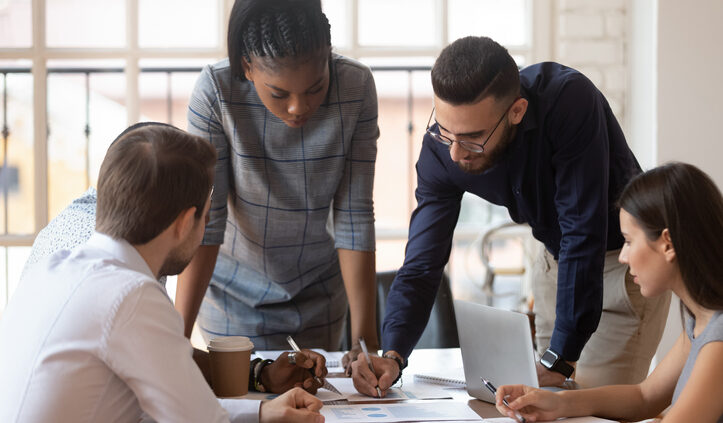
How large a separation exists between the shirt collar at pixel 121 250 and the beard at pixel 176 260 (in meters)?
0.09

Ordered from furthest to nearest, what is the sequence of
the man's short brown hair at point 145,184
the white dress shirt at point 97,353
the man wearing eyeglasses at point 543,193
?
the man wearing eyeglasses at point 543,193
the man's short brown hair at point 145,184
the white dress shirt at point 97,353

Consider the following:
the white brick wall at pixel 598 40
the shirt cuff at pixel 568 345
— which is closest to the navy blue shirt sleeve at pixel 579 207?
the shirt cuff at pixel 568 345

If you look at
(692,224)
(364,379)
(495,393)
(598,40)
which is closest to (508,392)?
(495,393)

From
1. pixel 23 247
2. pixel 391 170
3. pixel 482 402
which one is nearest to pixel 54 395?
pixel 482 402

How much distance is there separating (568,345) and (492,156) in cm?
42

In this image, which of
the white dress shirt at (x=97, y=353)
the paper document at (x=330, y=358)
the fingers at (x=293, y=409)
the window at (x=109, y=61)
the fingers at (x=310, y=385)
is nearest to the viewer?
the white dress shirt at (x=97, y=353)

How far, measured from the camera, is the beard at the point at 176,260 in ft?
4.16

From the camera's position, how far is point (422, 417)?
1371 mm

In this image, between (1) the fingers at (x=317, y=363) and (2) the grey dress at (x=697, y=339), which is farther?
(1) the fingers at (x=317, y=363)

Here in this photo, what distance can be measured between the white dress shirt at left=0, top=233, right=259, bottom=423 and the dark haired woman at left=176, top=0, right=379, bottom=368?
28.1 inches

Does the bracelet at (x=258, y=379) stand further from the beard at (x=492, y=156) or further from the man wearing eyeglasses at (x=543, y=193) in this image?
the beard at (x=492, y=156)

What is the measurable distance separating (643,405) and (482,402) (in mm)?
288

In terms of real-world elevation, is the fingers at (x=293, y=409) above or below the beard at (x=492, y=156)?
below

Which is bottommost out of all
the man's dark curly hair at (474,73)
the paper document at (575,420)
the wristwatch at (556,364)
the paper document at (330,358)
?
the paper document at (330,358)
